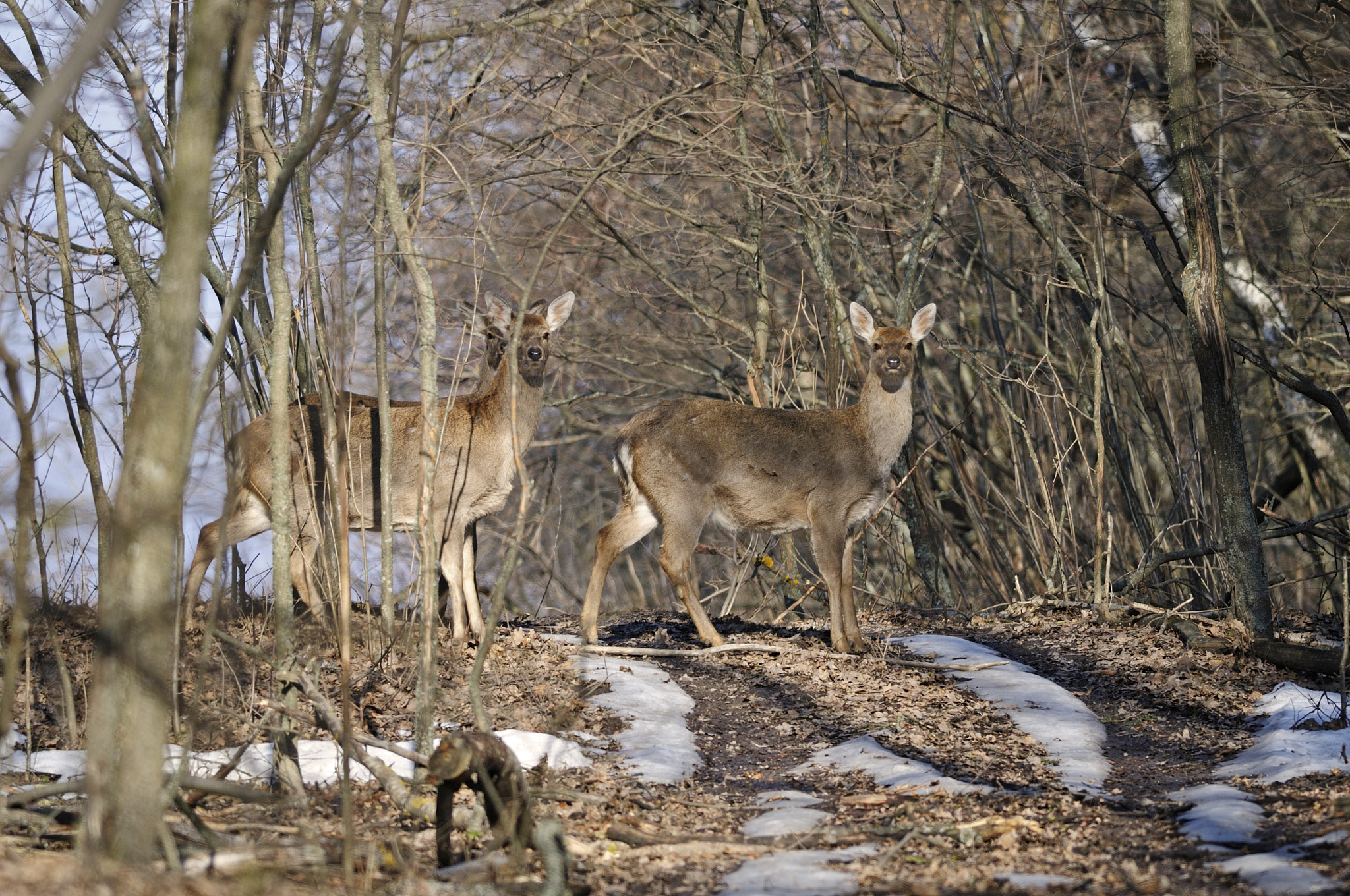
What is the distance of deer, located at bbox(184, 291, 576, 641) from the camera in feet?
26.2

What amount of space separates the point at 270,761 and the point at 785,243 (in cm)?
1241

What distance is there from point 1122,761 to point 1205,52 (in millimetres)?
7498

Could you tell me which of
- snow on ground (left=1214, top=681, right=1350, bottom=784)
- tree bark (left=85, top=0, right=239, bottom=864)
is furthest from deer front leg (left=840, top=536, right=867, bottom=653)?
Answer: tree bark (left=85, top=0, right=239, bottom=864)

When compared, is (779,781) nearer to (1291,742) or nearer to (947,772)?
(947,772)

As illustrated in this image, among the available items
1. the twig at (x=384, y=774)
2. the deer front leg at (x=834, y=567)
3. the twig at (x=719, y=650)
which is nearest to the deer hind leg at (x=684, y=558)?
the twig at (x=719, y=650)

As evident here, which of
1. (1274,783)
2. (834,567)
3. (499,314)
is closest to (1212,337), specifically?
(834,567)

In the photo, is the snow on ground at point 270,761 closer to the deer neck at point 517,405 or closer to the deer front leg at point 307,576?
the deer front leg at point 307,576

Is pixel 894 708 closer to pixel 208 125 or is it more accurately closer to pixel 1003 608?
pixel 1003 608

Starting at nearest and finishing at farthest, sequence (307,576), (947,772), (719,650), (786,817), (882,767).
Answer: (786,817)
(947,772)
(882,767)
(307,576)
(719,650)

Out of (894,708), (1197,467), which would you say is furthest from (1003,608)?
(894,708)

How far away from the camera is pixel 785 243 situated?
16.5 meters

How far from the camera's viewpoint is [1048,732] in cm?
629

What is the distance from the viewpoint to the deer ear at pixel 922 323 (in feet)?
31.6

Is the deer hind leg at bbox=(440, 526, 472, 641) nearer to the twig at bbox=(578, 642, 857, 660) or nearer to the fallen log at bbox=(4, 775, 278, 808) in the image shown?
the twig at bbox=(578, 642, 857, 660)
